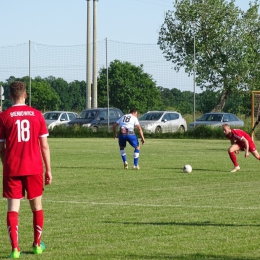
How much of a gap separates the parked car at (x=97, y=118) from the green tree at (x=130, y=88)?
55.2 meters

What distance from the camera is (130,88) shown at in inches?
4296

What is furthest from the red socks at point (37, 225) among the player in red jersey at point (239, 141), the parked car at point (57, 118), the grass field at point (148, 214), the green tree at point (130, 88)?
the green tree at point (130, 88)

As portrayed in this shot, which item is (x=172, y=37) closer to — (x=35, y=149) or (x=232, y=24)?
(x=232, y=24)

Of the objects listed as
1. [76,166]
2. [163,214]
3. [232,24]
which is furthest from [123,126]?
[232,24]

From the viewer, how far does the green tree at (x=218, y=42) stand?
5509cm

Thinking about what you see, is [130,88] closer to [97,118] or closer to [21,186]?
[97,118]

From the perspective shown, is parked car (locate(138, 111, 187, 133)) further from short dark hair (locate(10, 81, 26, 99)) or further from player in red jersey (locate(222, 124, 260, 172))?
short dark hair (locate(10, 81, 26, 99))

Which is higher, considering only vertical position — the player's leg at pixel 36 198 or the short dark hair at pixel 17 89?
the short dark hair at pixel 17 89

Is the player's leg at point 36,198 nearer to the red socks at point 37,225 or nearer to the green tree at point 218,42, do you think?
the red socks at point 37,225

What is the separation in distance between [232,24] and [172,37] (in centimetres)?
491

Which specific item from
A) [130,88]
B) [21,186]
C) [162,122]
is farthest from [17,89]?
[130,88]

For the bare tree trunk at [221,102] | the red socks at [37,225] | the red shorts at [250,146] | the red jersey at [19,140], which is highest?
the bare tree trunk at [221,102]

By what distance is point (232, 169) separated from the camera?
862 inches

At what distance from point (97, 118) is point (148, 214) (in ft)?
108
